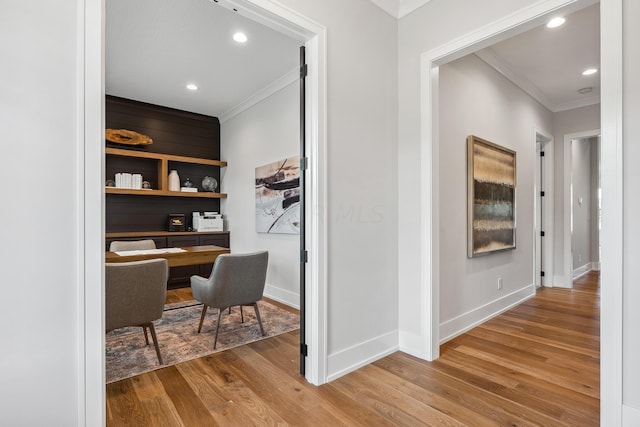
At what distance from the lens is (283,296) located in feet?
13.5

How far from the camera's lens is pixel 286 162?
13.0 feet

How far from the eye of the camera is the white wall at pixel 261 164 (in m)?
3.93

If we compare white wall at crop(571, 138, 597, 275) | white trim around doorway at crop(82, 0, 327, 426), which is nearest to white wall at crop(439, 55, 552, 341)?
white wall at crop(571, 138, 597, 275)

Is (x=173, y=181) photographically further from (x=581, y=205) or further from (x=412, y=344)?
(x=581, y=205)

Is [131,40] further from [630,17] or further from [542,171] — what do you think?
[542,171]

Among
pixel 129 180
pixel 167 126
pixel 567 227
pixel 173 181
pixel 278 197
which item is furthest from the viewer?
pixel 167 126

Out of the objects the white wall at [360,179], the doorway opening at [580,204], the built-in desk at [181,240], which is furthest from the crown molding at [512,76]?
the built-in desk at [181,240]

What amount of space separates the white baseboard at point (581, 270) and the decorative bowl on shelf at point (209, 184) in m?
6.25

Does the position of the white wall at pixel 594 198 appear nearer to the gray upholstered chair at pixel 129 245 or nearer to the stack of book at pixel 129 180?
the gray upholstered chair at pixel 129 245

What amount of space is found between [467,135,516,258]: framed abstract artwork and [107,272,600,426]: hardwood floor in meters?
0.97

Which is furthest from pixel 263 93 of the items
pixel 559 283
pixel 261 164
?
pixel 559 283

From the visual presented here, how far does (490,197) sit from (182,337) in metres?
3.36

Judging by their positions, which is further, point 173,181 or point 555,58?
point 173,181

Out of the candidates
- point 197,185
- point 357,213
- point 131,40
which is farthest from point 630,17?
point 197,185
